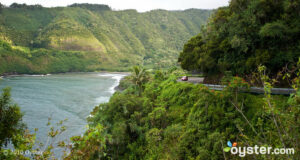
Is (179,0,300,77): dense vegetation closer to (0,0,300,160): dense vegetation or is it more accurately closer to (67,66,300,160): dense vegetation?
(0,0,300,160): dense vegetation

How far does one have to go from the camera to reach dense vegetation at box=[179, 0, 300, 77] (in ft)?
64.7

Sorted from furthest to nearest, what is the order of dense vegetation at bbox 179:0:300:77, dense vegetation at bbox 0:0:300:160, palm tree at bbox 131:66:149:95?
palm tree at bbox 131:66:149:95 < dense vegetation at bbox 179:0:300:77 < dense vegetation at bbox 0:0:300:160

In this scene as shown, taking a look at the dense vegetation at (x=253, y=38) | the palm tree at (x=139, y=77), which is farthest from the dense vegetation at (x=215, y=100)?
the palm tree at (x=139, y=77)

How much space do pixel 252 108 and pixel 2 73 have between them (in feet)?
407

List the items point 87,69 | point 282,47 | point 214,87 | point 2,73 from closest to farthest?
1. point 282,47
2. point 214,87
3. point 2,73
4. point 87,69

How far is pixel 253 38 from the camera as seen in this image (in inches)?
879

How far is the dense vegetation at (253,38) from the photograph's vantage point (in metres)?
19.7

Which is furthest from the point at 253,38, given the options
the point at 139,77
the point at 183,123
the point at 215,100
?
the point at 139,77

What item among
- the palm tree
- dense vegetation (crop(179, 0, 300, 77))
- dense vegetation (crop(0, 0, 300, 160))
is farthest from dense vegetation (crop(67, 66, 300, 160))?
the palm tree

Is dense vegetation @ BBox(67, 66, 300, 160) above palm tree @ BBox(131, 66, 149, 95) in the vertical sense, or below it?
below

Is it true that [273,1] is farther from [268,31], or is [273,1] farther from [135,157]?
[135,157]

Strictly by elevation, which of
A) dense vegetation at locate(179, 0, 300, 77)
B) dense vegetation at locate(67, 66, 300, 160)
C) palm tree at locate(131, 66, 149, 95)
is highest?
dense vegetation at locate(179, 0, 300, 77)

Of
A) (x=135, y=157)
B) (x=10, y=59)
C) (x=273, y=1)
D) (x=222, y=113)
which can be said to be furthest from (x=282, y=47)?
(x=10, y=59)

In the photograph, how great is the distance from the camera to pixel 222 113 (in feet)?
57.2
